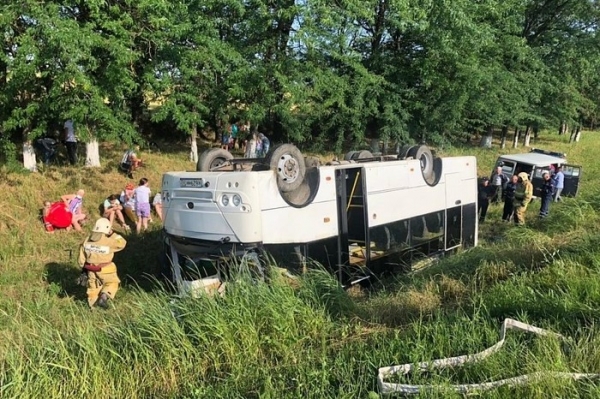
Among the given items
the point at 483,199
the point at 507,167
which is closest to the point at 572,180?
the point at 507,167

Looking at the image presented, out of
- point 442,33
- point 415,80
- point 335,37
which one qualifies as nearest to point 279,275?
point 335,37

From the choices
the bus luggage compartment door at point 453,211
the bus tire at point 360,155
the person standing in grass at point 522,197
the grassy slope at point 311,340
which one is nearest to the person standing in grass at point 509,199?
the person standing in grass at point 522,197

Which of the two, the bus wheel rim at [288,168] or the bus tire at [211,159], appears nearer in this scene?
the bus wheel rim at [288,168]

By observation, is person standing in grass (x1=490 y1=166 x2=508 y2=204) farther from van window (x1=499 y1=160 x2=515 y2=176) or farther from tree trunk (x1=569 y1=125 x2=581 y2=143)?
tree trunk (x1=569 y1=125 x2=581 y2=143)

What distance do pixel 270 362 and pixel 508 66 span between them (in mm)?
25995

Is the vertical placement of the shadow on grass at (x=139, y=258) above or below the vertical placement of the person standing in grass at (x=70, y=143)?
below

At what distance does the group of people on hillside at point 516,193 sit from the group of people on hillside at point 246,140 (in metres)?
6.99

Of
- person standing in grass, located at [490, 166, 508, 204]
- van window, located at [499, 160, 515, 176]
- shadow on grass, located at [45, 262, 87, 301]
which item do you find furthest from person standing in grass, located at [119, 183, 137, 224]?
van window, located at [499, 160, 515, 176]

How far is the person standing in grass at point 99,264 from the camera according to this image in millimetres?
7961

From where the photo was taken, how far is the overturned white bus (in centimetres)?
641

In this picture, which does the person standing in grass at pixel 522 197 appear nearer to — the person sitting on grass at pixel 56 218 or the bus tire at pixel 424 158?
the bus tire at pixel 424 158

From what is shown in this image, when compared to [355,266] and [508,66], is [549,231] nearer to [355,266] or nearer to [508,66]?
[355,266]

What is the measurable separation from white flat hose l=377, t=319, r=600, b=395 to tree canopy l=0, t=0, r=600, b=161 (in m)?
9.26

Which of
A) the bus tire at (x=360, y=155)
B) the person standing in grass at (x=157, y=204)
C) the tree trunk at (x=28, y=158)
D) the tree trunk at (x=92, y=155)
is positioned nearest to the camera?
the bus tire at (x=360, y=155)
